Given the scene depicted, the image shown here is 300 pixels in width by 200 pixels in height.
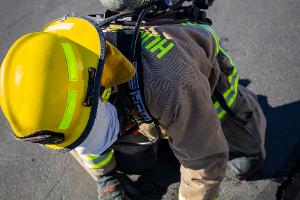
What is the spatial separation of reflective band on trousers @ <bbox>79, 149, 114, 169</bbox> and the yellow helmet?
847mm

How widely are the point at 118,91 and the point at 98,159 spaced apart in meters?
0.85

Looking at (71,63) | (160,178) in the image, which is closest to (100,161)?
(160,178)

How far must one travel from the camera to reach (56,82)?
4.96ft

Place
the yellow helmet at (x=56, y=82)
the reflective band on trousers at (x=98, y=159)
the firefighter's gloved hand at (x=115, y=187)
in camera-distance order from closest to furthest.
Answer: the yellow helmet at (x=56, y=82) < the reflective band on trousers at (x=98, y=159) < the firefighter's gloved hand at (x=115, y=187)

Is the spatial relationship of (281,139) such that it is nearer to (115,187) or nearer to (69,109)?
(115,187)

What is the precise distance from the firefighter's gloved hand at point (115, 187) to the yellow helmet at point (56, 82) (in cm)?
103

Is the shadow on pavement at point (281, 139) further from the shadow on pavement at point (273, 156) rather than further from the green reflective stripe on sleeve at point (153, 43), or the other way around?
the green reflective stripe on sleeve at point (153, 43)

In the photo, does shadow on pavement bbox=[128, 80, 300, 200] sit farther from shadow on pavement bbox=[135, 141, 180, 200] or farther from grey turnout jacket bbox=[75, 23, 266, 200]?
grey turnout jacket bbox=[75, 23, 266, 200]

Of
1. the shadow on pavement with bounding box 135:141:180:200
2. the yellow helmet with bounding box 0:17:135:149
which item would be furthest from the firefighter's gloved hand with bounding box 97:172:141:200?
the yellow helmet with bounding box 0:17:135:149

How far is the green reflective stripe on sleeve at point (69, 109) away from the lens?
156 centimetres

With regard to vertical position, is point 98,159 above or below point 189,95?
below

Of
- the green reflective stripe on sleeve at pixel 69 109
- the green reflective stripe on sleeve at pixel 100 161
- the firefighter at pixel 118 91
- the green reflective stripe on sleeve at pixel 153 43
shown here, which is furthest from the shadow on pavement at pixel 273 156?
the green reflective stripe on sleeve at pixel 69 109

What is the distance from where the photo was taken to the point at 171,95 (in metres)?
1.75

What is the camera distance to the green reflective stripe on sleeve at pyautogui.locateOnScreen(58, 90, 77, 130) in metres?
1.56
